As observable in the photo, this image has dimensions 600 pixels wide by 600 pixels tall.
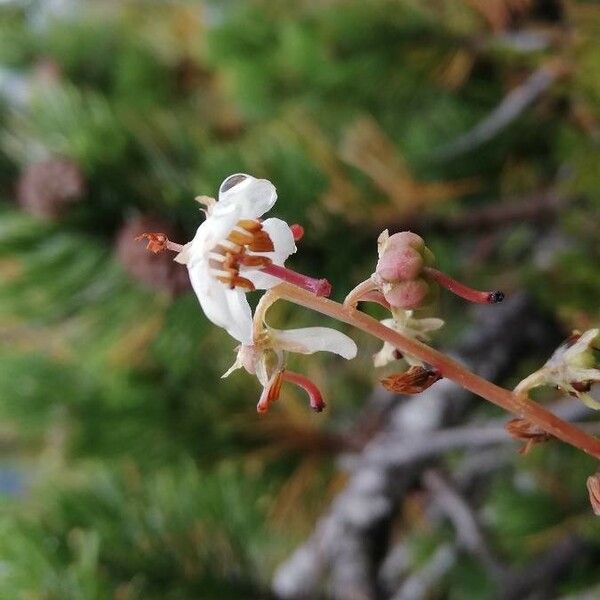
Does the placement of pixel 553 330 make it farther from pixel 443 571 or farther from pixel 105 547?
pixel 105 547

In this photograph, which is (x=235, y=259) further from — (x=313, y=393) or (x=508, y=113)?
(x=508, y=113)

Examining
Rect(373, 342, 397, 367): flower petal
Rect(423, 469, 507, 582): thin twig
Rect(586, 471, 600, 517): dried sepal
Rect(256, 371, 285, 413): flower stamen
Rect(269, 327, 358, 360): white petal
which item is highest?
Rect(269, 327, 358, 360): white petal

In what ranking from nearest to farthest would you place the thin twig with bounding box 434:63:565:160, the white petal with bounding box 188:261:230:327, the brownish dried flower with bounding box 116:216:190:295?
the white petal with bounding box 188:261:230:327 → the brownish dried flower with bounding box 116:216:190:295 → the thin twig with bounding box 434:63:565:160

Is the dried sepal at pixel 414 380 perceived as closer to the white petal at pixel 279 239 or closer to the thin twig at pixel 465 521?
the white petal at pixel 279 239

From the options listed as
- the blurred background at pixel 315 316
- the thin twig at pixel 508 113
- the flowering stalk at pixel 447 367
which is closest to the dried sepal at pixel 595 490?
the flowering stalk at pixel 447 367

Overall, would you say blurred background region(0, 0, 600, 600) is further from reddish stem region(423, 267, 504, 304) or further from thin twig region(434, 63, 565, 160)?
reddish stem region(423, 267, 504, 304)

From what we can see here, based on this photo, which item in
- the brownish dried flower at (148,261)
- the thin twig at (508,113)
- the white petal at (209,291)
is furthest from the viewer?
the thin twig at (508,113)

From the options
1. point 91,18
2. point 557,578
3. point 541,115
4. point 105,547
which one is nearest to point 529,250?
point 541,115

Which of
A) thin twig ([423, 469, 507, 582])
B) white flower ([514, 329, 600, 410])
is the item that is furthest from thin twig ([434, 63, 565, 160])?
white flower ([514, 329, 600, 410])
